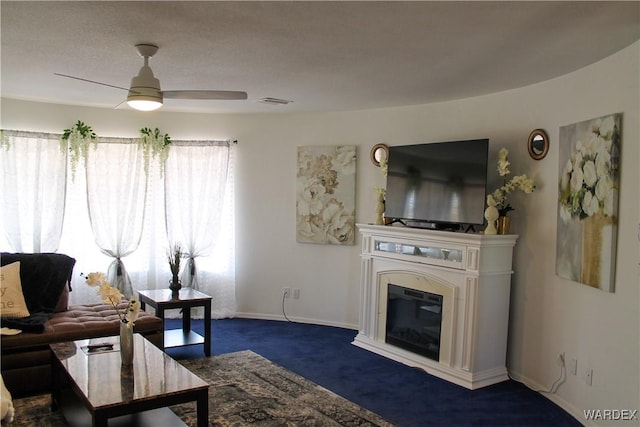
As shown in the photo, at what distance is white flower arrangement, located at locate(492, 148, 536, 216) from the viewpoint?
12.8 ft

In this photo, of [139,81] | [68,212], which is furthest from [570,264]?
[68,212]

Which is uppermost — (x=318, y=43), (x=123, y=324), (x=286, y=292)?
(x=318, y=43)

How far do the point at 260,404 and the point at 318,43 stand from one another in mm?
2452

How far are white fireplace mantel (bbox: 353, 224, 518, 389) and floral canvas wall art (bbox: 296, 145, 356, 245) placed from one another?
3.90 ft

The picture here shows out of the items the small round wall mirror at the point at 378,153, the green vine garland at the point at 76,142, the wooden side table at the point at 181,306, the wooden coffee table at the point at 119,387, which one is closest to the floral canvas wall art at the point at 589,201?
the small round wall mirror at the point at 378,153

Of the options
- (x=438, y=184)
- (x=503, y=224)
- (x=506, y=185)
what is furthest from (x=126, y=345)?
(x=506, y=185)

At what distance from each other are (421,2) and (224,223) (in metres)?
4.19

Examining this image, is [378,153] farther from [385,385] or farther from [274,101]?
[385,385]

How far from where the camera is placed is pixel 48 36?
3098 millimetres

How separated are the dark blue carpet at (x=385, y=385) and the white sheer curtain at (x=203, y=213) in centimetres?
74

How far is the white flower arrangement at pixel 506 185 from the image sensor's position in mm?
3913

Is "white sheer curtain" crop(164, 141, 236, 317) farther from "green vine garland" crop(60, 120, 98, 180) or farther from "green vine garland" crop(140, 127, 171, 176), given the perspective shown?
"green vine garland" crop(60, 120, 98, 180)

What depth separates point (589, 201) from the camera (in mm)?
3311

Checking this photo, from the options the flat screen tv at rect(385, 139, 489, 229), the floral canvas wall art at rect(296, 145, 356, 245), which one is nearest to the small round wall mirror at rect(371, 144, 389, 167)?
the floral canvas wall art at rect(296, 145, 356, 245)
